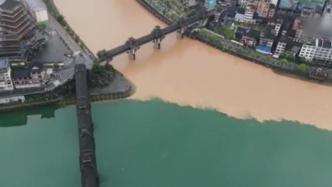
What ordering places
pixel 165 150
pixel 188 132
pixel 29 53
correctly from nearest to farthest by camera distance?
1. pixel 165 150
2. pixel 188 132
3. pixel 29 53

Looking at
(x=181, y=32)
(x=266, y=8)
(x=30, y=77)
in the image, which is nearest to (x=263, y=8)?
(x=266, y=8)

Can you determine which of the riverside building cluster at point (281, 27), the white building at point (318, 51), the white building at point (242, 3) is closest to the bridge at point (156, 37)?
the riverside building cluster at point (281, 27)

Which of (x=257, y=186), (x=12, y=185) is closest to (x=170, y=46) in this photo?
(x=257, y=186)

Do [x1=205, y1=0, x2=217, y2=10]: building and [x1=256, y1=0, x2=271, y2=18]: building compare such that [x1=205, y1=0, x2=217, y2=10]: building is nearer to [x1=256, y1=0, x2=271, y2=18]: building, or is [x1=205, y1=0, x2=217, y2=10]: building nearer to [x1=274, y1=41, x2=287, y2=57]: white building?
[x1=256, y1=0, x2=271, y2=18]: building

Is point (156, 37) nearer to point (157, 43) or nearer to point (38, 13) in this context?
point (157, 43)

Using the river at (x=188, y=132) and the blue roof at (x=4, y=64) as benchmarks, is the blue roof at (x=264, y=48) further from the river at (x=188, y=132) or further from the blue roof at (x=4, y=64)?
the blue roof at (x=4, y=64)

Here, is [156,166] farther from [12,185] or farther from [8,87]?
[8,87]
